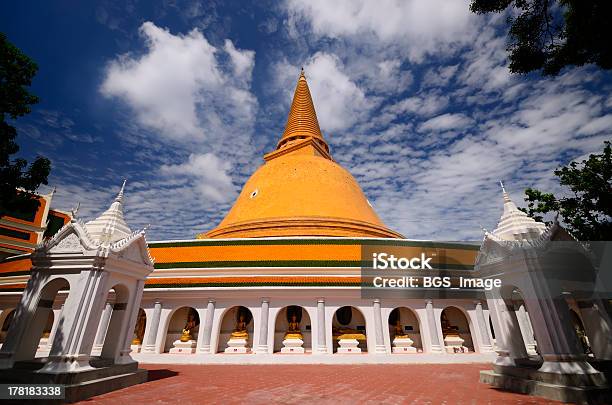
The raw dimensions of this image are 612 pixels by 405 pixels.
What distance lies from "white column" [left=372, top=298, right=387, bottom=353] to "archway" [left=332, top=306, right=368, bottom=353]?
0.76m

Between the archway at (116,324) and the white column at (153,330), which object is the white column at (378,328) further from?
the white column at (153,330)

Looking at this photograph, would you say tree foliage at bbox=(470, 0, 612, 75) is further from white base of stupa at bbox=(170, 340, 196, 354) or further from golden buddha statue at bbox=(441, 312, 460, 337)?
white base of stupa at bbox=(170, 340, 196, 354)

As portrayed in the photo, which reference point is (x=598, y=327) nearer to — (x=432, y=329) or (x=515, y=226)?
(x=515, y=226)

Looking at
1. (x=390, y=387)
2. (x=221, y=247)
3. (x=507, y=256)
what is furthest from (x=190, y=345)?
(x=507, y=256)

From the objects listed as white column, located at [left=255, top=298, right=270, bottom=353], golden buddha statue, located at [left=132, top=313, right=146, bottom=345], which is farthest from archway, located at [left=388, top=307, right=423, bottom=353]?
golden buddha statue, located at [left=132, top=313, right=146, bottom=345]

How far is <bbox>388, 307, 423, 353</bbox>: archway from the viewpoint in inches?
571

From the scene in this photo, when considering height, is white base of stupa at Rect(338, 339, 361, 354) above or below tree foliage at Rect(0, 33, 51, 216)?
below

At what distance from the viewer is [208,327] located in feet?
45.5

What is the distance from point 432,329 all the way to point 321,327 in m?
5.18

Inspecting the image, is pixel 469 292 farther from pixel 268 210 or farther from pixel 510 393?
pixel 268 210

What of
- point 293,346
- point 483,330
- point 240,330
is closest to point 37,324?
point 240,330

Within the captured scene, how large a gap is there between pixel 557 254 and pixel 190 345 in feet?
47.3

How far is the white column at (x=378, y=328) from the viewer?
518 inches

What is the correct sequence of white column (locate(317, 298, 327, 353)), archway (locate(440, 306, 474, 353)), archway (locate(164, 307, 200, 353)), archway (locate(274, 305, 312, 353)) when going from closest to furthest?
white column (locate(317, 298, 327, 353)) < archway (locate(440, 306, 474, 353)) < archway (locate(274, 305, 312, 353)) < archway (locate(164, 307, 200, 353))
